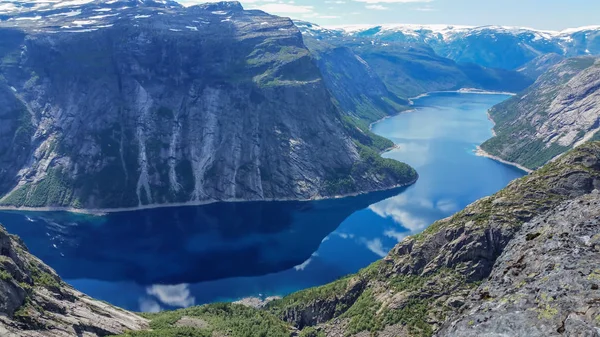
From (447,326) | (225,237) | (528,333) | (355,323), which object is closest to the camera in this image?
(528,333)

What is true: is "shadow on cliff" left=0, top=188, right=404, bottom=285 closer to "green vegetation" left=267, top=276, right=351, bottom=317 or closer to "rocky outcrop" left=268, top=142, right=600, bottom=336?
"green vegetation" left=267, top=276, right=351, bottom=317

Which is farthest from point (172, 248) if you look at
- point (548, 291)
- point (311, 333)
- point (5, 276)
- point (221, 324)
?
point (548, 291)

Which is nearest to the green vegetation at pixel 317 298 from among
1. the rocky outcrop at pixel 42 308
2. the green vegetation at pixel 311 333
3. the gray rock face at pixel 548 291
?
the green vegetation at pixel 311 333

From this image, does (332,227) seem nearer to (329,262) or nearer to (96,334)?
(329,262)

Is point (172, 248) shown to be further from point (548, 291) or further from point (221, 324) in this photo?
point (548, 291)

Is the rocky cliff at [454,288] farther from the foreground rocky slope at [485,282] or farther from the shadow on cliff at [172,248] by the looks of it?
the shadow on cliff at [172,248]

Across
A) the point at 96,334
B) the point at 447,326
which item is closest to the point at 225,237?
the point at 96,334

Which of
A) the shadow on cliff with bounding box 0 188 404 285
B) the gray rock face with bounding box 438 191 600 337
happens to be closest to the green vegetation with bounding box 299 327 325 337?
the gray rock face with bounding box 438 191 600 337
